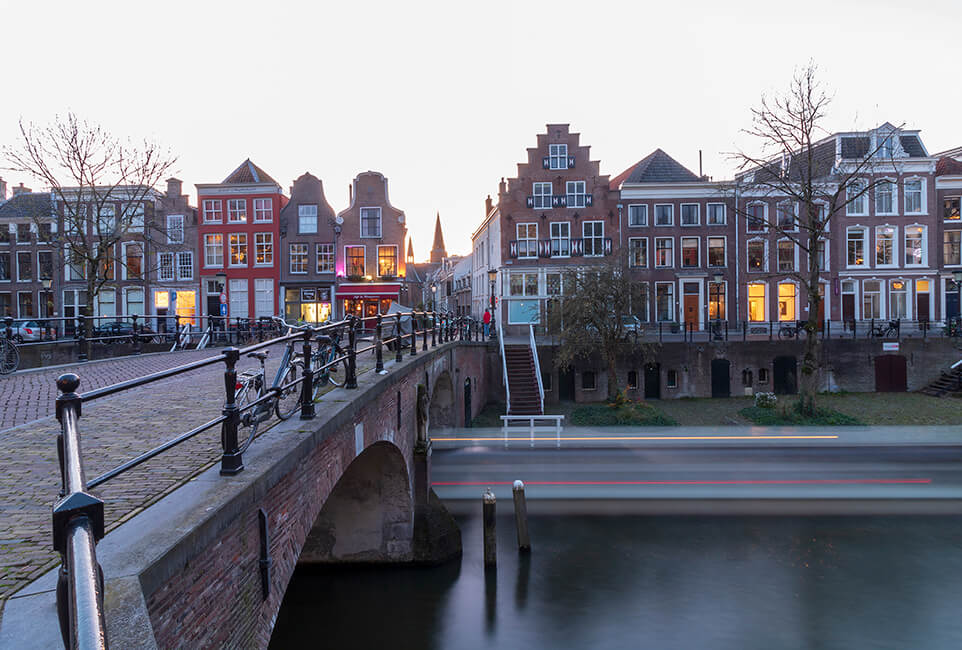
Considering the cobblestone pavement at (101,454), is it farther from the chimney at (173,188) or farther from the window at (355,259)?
the chimney at (173,188)

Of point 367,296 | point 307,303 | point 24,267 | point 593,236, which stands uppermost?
point 593,236

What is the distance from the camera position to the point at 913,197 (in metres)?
39.2

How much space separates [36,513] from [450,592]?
34.1 ft

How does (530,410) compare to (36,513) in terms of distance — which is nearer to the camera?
(36,513)

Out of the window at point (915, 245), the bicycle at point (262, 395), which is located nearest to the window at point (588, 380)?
the window at point (915, 245)

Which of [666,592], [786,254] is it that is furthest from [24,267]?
[786,254]

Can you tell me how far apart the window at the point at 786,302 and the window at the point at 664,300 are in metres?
6.87

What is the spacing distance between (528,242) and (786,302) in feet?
56.3

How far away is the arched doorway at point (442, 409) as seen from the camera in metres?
22.5

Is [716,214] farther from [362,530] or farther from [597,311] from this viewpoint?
[362,530]

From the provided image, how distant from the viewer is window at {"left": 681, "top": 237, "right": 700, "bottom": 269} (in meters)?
38.7

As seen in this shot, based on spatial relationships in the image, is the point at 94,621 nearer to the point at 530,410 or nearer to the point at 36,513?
the point at 36,513

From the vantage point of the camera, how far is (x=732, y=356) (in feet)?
105

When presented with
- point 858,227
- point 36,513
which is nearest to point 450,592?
point 36,513
